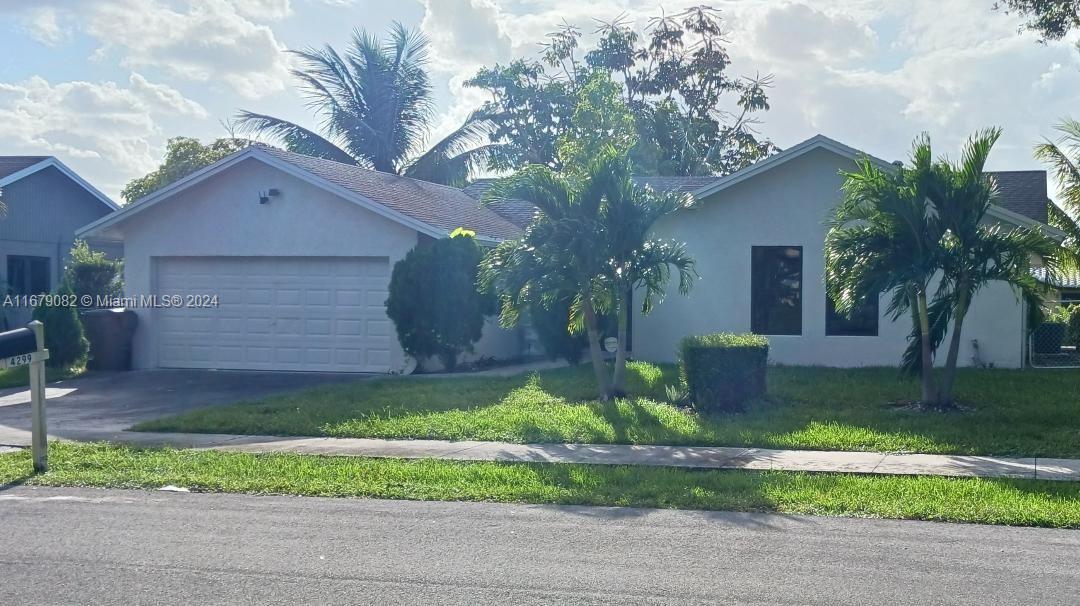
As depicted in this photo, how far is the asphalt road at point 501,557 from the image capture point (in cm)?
621

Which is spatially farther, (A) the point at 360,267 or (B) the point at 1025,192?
(B) the point at 1025,192

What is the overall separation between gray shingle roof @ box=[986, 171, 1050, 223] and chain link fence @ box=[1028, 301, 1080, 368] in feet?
6.24

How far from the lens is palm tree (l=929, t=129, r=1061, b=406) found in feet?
44.5

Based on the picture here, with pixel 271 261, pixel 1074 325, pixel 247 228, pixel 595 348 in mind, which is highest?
pixel 247 228

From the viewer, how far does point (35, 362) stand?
10.5 m

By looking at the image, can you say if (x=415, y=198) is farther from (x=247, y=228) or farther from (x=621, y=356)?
(x=621, y=356)

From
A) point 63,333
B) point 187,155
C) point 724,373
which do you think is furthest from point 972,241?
point 187,155

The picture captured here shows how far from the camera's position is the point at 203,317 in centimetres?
2108

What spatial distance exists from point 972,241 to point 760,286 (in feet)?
19.9

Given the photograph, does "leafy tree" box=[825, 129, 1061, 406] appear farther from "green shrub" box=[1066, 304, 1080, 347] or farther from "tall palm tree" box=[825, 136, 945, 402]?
"green shrub" box=[1066, 304, 1080, 347]

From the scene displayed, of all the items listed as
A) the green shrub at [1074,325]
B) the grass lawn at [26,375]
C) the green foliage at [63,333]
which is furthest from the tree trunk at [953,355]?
the green foliage at [63,333]

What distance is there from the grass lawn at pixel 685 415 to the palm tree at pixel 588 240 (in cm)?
156

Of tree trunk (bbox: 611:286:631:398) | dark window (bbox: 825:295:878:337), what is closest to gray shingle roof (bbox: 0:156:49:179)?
tree trunk (bbox: 611:286:631:398)

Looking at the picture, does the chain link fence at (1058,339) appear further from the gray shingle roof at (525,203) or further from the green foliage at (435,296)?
the green foliage at (435,296)
